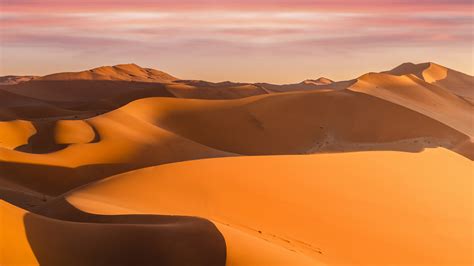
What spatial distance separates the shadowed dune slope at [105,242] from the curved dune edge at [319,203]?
5.18 feet

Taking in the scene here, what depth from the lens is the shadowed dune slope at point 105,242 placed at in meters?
7.60

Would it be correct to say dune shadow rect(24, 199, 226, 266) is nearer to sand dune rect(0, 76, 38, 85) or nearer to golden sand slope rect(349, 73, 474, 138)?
golden sand slope rect(349, 73, 474, 138)

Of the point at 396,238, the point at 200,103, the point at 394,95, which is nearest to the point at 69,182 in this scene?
the point at 396,238

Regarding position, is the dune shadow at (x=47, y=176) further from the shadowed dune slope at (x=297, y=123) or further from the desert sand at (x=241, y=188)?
the shadowed dune slope at (x=297, y=123)

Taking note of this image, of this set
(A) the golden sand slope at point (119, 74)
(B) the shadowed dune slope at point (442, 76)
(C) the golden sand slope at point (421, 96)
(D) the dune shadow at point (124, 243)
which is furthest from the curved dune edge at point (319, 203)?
(A) the golden sand slope at point (119, 74)

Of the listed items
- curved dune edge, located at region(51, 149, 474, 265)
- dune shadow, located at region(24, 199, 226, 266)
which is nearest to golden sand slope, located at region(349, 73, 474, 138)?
curved dune edge, located at region(51, 149, 474, 265)

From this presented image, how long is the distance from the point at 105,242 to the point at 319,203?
5.44 m

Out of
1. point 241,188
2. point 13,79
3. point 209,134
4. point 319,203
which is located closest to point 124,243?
point 241,188

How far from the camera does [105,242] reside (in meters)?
7.99

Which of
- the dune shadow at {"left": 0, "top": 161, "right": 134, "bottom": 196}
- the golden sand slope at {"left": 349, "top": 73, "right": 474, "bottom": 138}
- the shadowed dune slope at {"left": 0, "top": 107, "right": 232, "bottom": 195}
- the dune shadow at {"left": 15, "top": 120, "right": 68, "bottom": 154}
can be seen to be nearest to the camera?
the dune shadow at {"left": 0, "top": 161, "right": 134, "bottom": 196}

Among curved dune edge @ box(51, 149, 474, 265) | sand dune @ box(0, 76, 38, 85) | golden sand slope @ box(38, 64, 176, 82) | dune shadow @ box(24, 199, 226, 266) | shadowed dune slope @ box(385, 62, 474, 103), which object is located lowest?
sand dune @ box(0, 76, 38, 85)

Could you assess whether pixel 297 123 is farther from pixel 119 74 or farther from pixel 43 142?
pixel 119 74

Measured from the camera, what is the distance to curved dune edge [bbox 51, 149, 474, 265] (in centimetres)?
1020

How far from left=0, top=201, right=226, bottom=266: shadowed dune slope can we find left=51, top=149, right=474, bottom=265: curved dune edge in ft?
5.18
